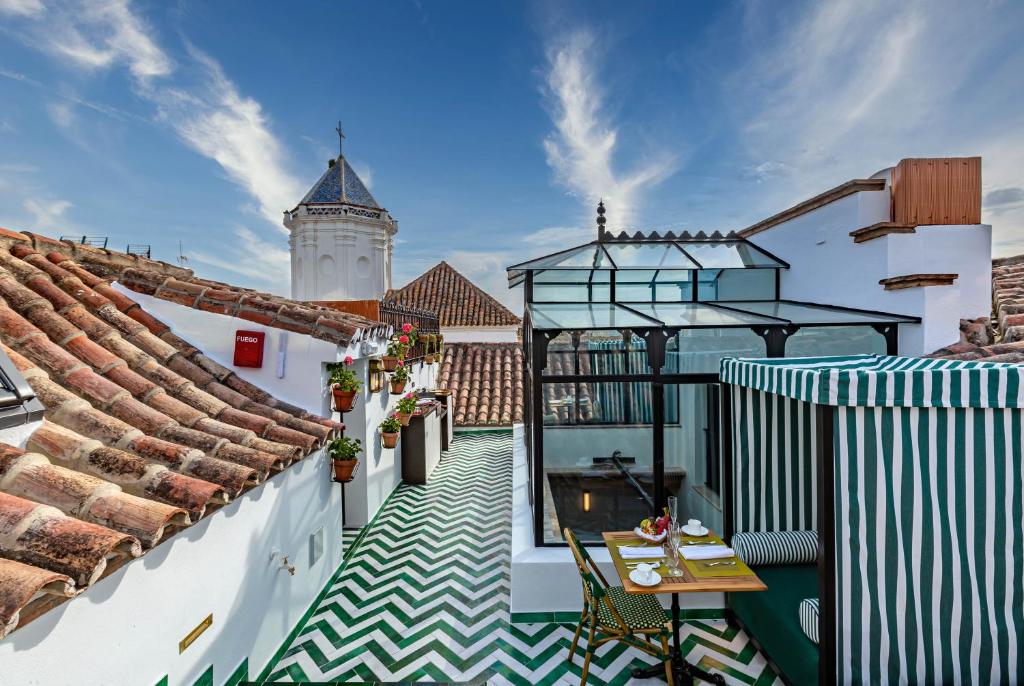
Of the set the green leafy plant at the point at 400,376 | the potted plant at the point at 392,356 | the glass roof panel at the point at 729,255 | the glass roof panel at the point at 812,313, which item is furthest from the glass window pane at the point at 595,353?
the green leafy plant at the point at 400,376

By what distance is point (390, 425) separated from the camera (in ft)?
25.9

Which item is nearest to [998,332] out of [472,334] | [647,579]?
[647,579]

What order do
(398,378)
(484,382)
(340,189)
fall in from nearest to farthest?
(398,378)
(484,382)
(340,189)

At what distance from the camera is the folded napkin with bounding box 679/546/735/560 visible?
13.6 ft

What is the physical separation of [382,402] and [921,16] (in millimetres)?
9509

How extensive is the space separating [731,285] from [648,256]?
1385mm

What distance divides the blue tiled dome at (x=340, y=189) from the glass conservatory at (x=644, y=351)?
13278mm

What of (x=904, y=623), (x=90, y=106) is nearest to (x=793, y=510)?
(x=904, y=623)

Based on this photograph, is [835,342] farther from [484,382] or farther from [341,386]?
[484,382]

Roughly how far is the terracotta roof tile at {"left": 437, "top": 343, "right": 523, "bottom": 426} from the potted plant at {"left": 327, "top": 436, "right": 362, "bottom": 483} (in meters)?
7.88

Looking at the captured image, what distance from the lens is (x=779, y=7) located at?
690 cm

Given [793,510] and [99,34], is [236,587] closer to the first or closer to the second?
[793,510]

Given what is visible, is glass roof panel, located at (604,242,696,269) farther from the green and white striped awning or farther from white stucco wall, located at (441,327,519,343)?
white stucco wall, located at (441,327,519,343)

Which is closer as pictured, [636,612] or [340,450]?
[636,612]
